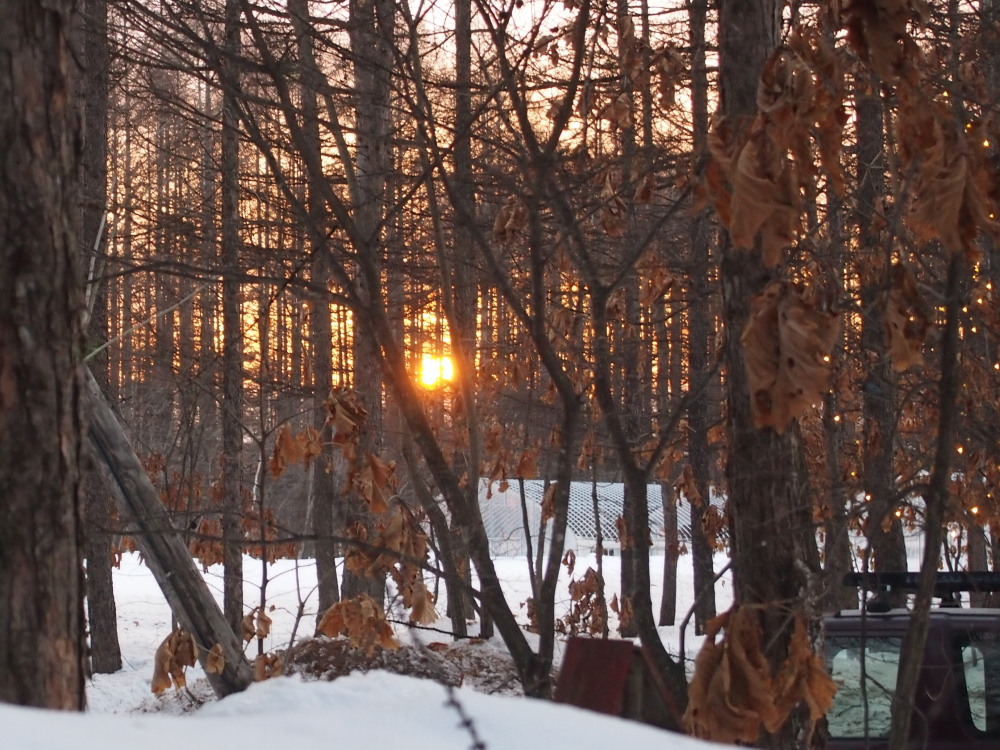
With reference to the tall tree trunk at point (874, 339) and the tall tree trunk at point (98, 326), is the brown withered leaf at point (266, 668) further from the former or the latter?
the tall tree trunk at point (874, 339)

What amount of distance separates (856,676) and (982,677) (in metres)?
0.57

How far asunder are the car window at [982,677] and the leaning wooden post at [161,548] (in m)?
3.61

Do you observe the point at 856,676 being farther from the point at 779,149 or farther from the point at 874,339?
the point at 874,339

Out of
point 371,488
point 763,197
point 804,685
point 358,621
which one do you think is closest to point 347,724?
point 763,197

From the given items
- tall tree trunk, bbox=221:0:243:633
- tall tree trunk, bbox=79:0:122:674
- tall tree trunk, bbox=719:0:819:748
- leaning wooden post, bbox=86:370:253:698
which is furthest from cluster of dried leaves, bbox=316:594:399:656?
tall tree trunk, bbox=221:0:243:633

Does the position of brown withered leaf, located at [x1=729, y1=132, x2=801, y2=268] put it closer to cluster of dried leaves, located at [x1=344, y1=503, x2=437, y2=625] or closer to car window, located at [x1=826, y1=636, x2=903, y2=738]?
cluster of dried leaves, located at [x1=344, y1=503, x2=437, y2=625]

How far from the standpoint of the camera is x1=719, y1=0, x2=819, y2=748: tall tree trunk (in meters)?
4.18

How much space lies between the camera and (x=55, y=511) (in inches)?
97.3

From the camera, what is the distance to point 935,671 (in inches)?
198

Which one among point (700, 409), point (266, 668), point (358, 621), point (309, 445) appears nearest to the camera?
point (358, 621)

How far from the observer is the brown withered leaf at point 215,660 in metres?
5.28

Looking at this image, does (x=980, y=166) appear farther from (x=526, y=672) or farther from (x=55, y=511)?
(x=55, y=511)

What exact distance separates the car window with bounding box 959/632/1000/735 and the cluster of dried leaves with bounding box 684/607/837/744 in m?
2.39

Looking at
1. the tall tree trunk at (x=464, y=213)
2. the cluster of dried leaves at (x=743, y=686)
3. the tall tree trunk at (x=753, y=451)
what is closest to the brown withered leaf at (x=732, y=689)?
the cluster of dried leaves at (x=743, y=686)
